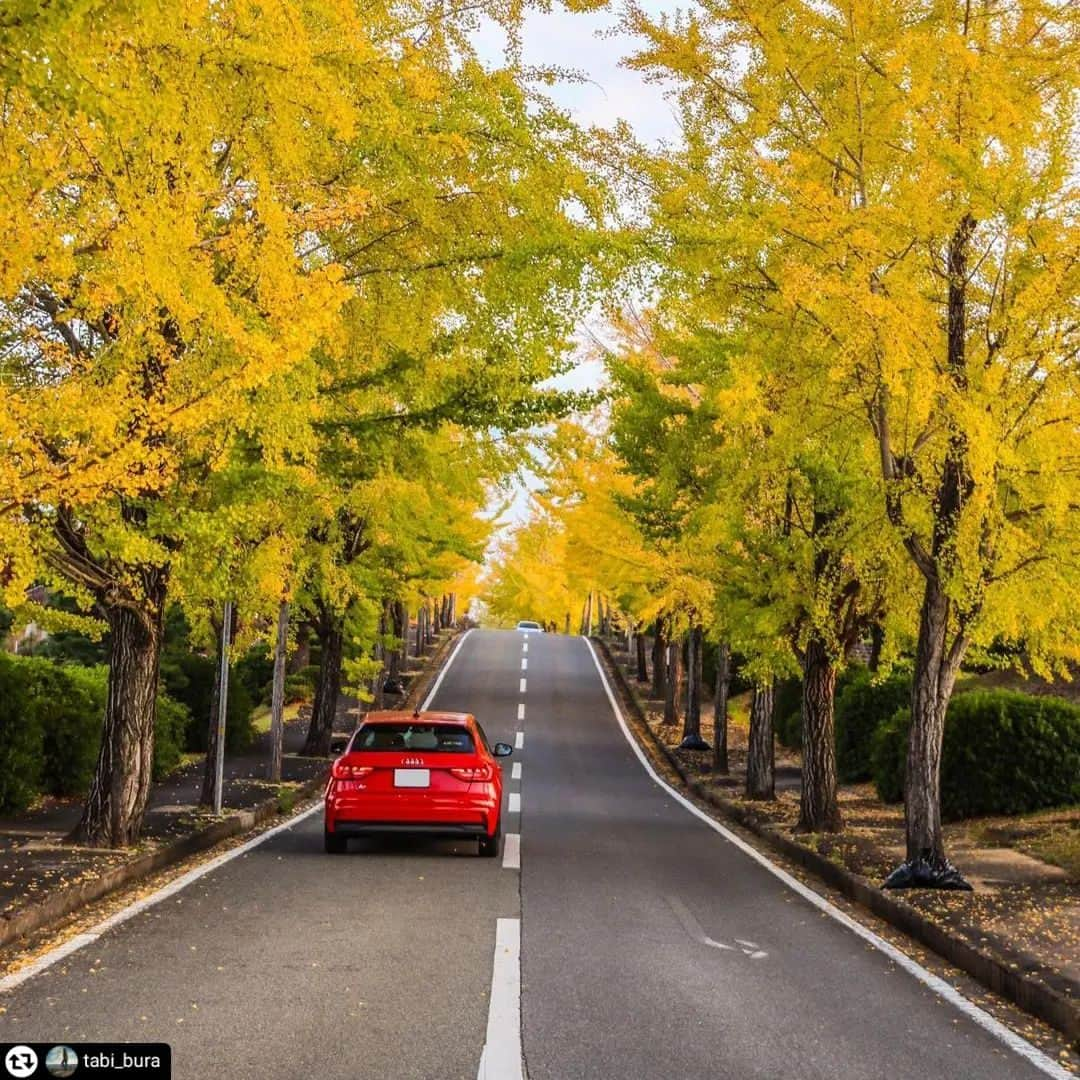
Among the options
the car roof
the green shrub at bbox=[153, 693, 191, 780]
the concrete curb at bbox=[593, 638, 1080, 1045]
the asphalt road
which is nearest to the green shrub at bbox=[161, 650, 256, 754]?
the green shrub at bbox=[153, 693, 191, 780]

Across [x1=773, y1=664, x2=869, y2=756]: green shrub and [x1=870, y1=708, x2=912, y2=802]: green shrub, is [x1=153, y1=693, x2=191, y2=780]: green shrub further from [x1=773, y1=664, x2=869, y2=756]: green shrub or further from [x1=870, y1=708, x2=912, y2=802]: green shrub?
[x1=773, y1=664, x2=869, y2=756]: green shrub

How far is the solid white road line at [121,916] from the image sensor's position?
22.3 ft

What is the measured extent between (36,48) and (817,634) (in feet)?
43.4

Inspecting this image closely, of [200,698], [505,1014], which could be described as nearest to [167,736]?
[200,698]

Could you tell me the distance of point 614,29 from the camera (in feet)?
41.3

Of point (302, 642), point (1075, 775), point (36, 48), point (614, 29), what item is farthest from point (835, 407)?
point (302, 642)

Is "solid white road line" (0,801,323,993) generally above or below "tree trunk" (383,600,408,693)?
below

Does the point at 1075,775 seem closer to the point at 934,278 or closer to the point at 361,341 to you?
the point at 934,278

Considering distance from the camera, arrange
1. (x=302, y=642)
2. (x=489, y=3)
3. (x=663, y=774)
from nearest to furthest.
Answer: (x=489, y=3)
(x=663, y=774)
(x=302, y=642)

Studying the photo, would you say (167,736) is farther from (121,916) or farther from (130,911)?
(121,916)

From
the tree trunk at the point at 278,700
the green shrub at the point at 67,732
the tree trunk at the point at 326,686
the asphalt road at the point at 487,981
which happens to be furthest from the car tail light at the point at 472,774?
the tree trunk at the point at 326,686

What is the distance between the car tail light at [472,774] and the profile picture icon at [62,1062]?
24.7 ft

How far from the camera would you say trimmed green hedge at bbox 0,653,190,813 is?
1489 cm

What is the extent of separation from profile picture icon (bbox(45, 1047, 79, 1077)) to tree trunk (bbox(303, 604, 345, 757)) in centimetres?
2150
